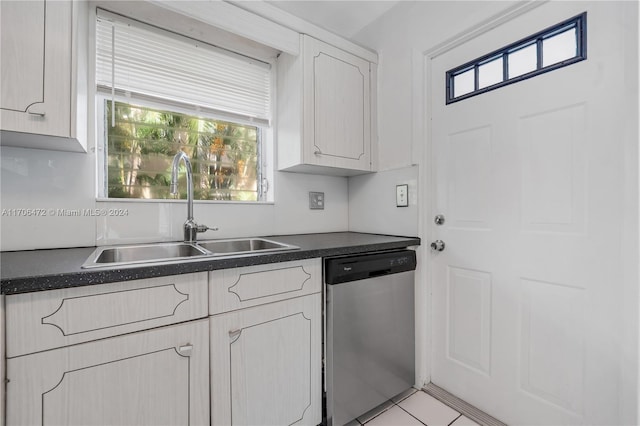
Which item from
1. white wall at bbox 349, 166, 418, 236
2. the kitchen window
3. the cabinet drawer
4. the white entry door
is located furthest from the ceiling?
the cabinet drawer

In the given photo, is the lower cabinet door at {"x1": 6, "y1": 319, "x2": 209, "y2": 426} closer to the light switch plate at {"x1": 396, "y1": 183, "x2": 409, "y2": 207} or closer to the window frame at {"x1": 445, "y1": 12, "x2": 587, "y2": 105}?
the light switch plate at {"x1": 396, "y1": 183, "x2": 409, "y2": 207}

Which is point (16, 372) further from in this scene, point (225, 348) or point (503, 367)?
point (503, 367)

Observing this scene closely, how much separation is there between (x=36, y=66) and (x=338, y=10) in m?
1.66

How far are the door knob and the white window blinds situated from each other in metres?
1.36

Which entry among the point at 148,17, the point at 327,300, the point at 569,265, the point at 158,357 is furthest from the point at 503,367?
the point at 148,17

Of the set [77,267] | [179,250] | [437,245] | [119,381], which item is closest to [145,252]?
[179,250]

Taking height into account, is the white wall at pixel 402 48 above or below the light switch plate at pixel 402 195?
above

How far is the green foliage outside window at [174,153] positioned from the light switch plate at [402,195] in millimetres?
974

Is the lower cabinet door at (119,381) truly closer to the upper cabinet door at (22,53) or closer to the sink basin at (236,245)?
the sink basin at (236,245)

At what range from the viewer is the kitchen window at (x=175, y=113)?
1506 millimetres

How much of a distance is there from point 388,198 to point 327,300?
88 cm

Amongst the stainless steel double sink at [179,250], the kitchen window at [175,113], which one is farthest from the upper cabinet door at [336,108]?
the stainless steel double sink at [179,250]

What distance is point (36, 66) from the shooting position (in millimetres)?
1027

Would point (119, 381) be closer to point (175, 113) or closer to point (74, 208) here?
point (74, 208)
